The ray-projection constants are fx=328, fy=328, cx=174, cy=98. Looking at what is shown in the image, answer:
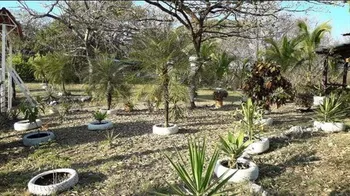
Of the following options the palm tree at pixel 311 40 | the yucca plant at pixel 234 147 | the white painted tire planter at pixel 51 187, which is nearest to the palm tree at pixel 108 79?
the white painted tire planter at pixel 51 187

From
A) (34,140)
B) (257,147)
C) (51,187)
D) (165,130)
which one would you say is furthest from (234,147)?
(34,140)

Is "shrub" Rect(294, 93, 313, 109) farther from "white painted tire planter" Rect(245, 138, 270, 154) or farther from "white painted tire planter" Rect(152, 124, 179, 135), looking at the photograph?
"white painted tire planter" Rect(245, 138, 270, 154)

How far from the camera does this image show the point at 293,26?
26.1m

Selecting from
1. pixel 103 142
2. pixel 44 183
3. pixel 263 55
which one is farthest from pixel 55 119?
pixel 263 55

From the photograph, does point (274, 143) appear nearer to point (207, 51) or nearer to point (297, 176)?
point (297, 176)

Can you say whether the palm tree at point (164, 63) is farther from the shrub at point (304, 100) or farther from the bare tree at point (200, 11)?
the shrub at point (304, 100)

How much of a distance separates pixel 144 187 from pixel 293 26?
25.0 metres

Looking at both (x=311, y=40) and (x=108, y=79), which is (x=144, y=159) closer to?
(x=108, y=79)

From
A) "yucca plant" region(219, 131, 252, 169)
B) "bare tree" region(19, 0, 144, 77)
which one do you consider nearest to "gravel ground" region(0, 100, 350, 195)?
"yucca plant" region(219, 131, 252, 169)

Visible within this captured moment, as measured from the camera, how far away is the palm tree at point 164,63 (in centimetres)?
679

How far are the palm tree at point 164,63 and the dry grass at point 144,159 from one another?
3.08ft

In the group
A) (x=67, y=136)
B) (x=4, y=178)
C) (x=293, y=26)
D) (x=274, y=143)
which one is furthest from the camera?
(x=293, y=26)

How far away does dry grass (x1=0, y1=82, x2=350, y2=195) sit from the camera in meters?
4.08

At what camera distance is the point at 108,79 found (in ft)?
29.5
